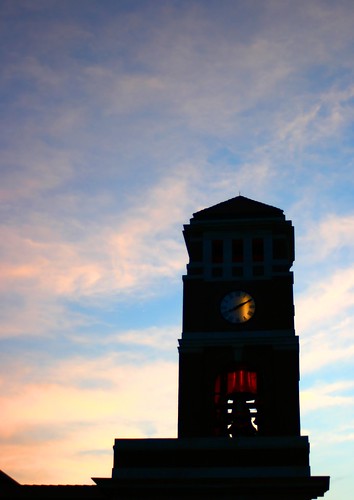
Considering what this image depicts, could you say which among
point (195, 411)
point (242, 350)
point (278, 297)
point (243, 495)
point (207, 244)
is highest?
point (207, 244)

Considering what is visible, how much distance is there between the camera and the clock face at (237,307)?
33.7 meters

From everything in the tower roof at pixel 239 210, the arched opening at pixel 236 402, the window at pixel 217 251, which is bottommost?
the arched opening at pixel 236 402

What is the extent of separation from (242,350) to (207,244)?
4731mm

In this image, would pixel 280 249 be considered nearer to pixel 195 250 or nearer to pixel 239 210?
pixel 239 210

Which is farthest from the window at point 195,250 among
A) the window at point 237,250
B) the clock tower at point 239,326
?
the window at point 237,250

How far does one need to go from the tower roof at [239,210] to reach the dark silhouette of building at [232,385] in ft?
0.13

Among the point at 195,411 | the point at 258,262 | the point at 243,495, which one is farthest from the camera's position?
the point at 258,262

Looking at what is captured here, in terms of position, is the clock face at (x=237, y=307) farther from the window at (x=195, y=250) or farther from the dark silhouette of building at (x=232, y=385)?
the window at (x=195, y=250)

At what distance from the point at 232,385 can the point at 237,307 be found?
2.94 metres

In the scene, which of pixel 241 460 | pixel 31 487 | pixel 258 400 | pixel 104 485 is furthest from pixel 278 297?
pixel 31 487

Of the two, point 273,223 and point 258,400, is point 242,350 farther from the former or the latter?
point 273,223

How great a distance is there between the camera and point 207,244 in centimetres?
3541

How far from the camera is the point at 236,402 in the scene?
32500 millimetres

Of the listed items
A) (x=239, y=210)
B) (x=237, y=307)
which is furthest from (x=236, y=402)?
(x=239, y=210)
